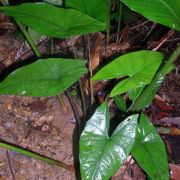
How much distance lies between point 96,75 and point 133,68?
117 mm

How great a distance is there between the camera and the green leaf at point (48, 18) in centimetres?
93

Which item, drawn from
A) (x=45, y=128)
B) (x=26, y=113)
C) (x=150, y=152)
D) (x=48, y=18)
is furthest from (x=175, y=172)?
(x=48, y=18)

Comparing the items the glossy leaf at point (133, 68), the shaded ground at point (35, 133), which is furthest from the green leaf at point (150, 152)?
the shaded ground at point (35, 133)

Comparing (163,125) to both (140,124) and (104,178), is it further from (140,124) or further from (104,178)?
(104,178)

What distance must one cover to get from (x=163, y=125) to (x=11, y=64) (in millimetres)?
839

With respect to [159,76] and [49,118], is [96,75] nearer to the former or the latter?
[159,76]

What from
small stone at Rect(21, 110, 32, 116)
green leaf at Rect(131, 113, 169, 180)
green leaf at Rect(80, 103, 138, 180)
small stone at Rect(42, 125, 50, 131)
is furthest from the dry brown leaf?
small stone at Rect(21, 110, 32, 116)

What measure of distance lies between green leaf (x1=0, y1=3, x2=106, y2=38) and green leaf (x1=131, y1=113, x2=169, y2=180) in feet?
1.37

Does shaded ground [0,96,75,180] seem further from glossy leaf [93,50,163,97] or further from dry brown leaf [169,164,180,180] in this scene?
glossy leaf [93,50,163,97]

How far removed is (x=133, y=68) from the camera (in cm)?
97

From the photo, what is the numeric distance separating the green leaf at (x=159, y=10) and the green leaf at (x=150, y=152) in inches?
15.7

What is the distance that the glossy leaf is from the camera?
0.94 meters

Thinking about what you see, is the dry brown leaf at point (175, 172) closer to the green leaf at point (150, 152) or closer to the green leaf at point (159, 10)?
the green leaf at point (150, 152)

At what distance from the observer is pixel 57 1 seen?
127cm
